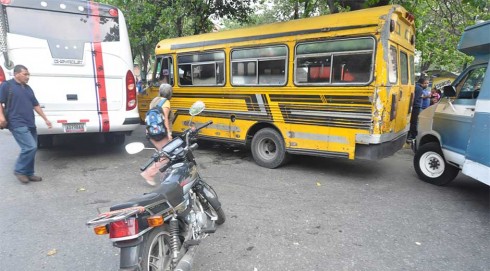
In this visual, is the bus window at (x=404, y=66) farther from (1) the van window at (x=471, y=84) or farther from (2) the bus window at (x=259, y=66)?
(2) the bus window at (x=259, y=66)

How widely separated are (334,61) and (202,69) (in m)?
2.88

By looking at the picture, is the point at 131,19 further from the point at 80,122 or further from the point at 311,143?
the point at 311,143

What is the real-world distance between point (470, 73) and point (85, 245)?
221 inches

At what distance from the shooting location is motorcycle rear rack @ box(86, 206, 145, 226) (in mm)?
1911

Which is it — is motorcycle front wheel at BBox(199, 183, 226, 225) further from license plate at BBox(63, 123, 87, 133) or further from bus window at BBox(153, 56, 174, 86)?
bus window at BBox(153, 56, 174, 86)

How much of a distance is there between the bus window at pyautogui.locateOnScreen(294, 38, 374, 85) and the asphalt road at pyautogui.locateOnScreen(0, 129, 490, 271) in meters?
1.70

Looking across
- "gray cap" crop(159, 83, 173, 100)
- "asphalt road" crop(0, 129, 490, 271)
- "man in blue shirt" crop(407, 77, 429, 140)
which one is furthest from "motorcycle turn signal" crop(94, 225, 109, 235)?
"man in blue shirt" crop(407, 77, 429, 140)

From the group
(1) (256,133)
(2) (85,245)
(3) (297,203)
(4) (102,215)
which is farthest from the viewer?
(1) (256,133)

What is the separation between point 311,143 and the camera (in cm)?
548

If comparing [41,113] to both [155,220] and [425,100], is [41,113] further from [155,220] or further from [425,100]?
[425,100]

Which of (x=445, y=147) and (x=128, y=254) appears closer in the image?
(x=128, y=254)

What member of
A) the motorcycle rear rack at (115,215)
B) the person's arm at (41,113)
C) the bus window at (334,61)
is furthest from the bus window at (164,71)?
the motorcycle rear rack at (115,215)

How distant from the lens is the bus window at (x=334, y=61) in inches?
190

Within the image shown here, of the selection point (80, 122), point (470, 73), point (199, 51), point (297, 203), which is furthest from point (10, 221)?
point (470, 73)
